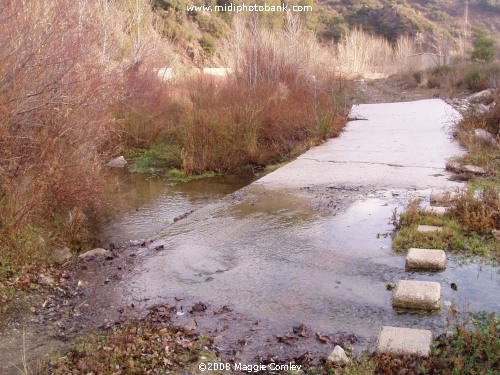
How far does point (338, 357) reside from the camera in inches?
137

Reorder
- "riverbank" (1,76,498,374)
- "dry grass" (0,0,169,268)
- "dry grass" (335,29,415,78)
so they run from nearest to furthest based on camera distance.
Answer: "riverbank" (1,76,498,374) < "dry grass" (0,0,169,268) < "dry grass" (335,29,415,78)

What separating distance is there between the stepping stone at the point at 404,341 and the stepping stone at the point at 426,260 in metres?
1.24

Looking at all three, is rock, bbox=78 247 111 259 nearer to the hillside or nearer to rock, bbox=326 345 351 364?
rock, bbox=326 345 351 364

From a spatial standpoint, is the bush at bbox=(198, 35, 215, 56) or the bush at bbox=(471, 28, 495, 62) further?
the bush at bbox=(198, 35, 215, 56)

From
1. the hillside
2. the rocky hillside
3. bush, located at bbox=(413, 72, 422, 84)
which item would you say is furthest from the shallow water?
the rocky hillside

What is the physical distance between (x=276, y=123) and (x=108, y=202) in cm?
499

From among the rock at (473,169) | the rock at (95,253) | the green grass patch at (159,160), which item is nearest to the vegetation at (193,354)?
the rock at (95,253)

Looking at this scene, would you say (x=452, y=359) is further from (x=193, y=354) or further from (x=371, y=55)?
(x=371, y=55)

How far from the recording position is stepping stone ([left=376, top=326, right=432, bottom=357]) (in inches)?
135

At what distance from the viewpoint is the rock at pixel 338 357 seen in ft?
11.3

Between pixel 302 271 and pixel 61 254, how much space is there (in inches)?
107

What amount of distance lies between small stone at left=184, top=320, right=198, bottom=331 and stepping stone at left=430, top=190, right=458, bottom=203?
3.53m

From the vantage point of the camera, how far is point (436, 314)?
13.2 ft

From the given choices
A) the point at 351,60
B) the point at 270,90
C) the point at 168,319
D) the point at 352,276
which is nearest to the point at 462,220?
the point at 352,276
